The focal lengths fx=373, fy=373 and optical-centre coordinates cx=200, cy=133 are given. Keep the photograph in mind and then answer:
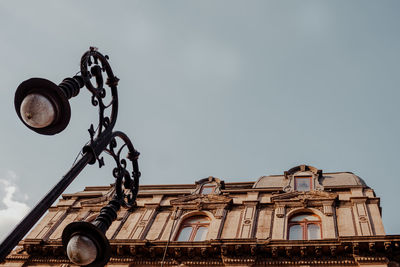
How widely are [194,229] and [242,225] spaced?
2.66 m

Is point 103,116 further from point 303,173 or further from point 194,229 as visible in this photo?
point 303,173

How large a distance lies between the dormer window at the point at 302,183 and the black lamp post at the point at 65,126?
15.0 meters

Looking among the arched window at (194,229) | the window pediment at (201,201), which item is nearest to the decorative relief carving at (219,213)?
the window pediment at (201,201)

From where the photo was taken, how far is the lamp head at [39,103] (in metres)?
5.36

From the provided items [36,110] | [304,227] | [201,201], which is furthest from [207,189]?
[36,110]

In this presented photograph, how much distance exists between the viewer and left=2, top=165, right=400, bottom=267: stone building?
49.7 feet

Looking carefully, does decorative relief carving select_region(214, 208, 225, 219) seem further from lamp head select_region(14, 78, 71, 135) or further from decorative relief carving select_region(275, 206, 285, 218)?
lamp head select_region(14, 78, 71, 135)

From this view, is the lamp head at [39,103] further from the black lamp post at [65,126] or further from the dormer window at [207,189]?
the dormer window at [207,189]

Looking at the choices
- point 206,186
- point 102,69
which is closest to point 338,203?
point 206,186

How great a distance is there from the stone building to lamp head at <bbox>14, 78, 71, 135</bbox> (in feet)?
39.1

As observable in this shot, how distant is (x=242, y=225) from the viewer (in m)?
18.3

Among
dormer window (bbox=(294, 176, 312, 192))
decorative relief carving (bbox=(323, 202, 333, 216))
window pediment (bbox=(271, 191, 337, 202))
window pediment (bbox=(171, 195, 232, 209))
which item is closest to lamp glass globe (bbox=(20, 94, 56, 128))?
decorative relief carving (bbox=(323, 202, 333, 216))

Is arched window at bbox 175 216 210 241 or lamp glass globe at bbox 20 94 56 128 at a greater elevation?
arched window at bbox 175 216 210 241

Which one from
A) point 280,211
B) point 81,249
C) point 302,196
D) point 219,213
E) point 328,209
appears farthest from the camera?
point 219,213
